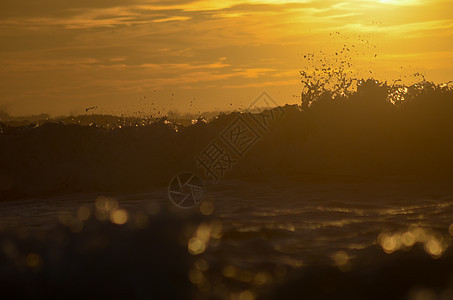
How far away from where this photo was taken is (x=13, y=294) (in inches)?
201

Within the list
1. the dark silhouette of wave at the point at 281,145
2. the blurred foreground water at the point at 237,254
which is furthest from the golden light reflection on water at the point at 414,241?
the dark silhouette of wave at the point at 281,145

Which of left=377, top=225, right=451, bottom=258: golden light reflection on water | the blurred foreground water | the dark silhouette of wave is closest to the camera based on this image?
the blurred foreground water

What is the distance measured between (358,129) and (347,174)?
6.89ft

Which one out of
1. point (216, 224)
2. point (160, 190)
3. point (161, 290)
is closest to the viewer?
point (161, 290)

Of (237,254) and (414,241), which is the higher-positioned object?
(237,254)

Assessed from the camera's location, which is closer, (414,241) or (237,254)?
(237,254)

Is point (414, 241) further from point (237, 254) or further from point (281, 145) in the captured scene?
point (281, 145)

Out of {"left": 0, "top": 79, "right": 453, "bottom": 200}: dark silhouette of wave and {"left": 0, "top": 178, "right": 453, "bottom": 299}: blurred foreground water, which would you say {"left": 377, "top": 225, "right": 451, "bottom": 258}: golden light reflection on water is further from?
{"left": 0, "top": 79, "right": 453, "bottom": 200}: dark silhouette of wave

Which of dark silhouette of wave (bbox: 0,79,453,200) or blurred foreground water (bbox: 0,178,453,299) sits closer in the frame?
blurred foreground water (bbox: 0,178,453,299)

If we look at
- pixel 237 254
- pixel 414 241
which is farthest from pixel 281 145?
pixel 237 254

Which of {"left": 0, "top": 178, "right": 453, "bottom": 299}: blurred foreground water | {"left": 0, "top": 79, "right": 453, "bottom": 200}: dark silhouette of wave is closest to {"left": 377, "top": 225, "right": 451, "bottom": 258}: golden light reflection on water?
{"left": 0, "top": 178, "right": 453, "bottom": 299}: blurred foreground water

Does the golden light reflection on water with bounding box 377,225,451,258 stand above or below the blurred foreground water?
below

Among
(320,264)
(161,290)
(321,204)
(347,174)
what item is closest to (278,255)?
(320,264)

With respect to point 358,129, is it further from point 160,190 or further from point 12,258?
point 12,258
